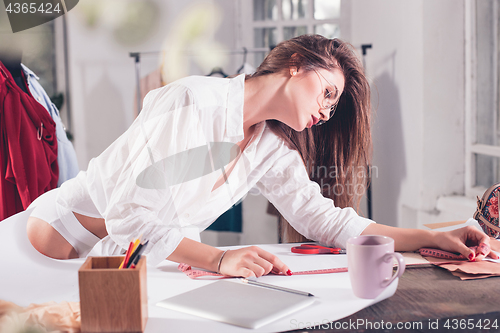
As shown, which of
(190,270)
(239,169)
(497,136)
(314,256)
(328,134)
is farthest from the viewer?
(497,136)

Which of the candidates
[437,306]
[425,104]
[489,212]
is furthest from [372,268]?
[425,104]

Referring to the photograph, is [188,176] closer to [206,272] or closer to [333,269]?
[206,272]

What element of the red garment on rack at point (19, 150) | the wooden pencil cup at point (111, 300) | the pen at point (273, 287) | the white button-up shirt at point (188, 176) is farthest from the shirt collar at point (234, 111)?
the red garment on rack at point (19, 150)

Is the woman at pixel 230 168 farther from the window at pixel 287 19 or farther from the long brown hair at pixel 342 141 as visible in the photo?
the window at pixel 287 19

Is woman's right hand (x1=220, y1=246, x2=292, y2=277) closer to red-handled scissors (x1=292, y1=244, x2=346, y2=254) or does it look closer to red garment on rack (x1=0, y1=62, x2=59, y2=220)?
red-handled scissors (x1=292, y1=244, x2=346, y2=254)

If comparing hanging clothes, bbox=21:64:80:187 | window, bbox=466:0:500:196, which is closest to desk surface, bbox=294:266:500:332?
window, bbox=466:0:500:196

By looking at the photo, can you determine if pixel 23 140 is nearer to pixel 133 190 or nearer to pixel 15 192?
pixel 15 192

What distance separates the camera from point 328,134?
124cm

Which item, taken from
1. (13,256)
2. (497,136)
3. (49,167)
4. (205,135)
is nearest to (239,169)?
(205,135)

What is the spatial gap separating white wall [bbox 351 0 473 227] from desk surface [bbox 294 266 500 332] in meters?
0.96

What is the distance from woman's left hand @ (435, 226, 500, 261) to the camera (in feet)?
2.71

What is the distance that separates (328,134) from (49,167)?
1.09 meters

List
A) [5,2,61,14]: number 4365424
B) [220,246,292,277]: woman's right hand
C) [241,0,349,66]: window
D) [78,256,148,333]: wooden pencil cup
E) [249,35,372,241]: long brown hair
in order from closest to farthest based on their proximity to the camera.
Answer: [78,256,148,333]: wooden pencil cup, [220,246,292,277]: woman's right hand, [249,35,372,241]: long brown hair, [5,2,61,14]: number 4365424, [241,0,349,66]: window

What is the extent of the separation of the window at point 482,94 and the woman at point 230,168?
76 cm
